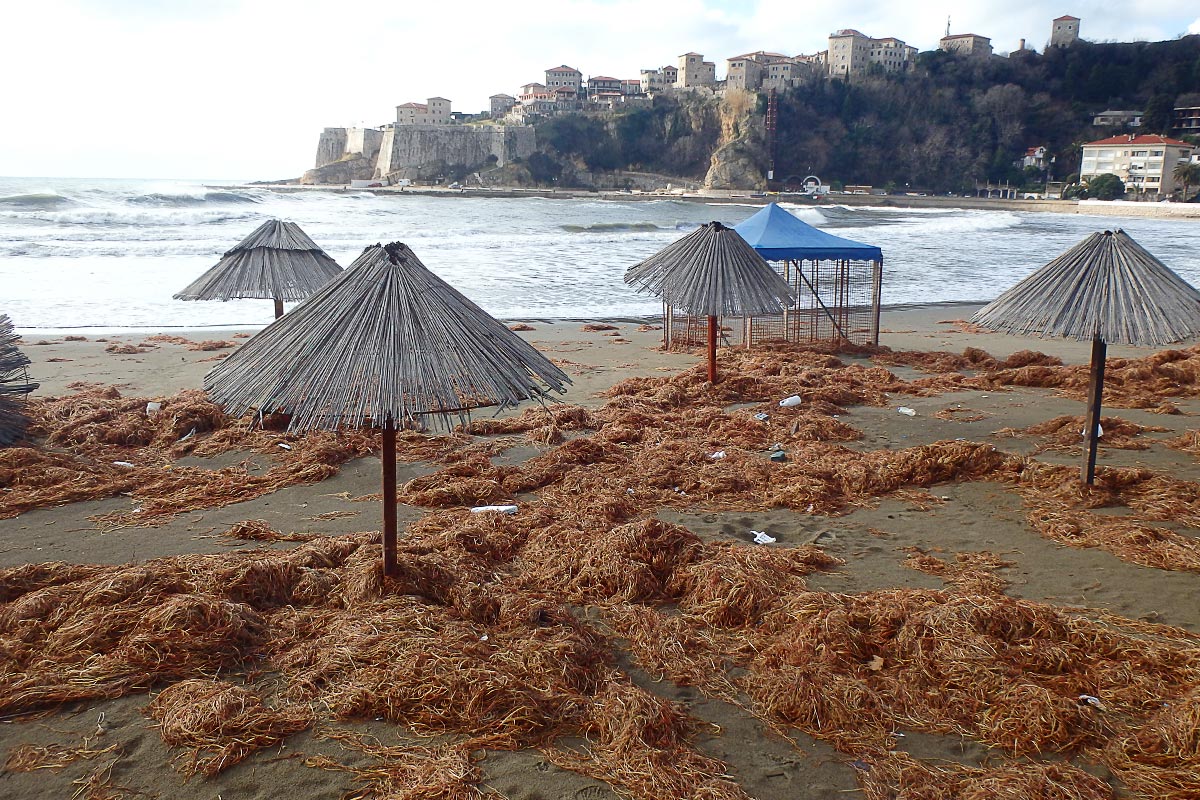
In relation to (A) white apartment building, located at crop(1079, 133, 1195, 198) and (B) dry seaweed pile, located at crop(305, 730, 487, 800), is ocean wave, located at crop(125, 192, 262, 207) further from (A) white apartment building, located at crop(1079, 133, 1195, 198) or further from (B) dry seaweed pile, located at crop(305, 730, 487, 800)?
(A) white apartment building, located at crop(1079, 133, 1195, 198)

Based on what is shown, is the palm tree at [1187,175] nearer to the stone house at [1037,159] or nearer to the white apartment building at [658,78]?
the stone house at [1037,159]

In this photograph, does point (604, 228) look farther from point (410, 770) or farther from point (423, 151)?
point (423, 151)

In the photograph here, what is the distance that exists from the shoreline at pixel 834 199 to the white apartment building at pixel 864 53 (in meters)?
29.5

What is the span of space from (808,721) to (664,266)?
8351mm

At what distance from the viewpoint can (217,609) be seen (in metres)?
4.23

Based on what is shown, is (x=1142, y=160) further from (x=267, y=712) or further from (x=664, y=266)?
(x=267, y=712)

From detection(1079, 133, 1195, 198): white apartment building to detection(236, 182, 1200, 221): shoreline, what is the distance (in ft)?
25.5

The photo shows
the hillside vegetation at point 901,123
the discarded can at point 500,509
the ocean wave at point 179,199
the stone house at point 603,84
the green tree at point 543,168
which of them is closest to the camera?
the discarded can at point 500,509

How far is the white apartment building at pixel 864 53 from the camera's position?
10862 cm

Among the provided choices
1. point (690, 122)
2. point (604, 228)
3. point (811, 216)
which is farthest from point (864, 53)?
point (604, 228)

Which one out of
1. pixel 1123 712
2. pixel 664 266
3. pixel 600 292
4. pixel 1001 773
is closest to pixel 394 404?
pixel 1001 773

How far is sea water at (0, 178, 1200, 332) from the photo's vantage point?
19016 mm

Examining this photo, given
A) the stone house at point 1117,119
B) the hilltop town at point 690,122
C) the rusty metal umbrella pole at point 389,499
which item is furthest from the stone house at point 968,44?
the rusty metal umbrella pole at point 389,499

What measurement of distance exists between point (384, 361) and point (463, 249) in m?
30.7
